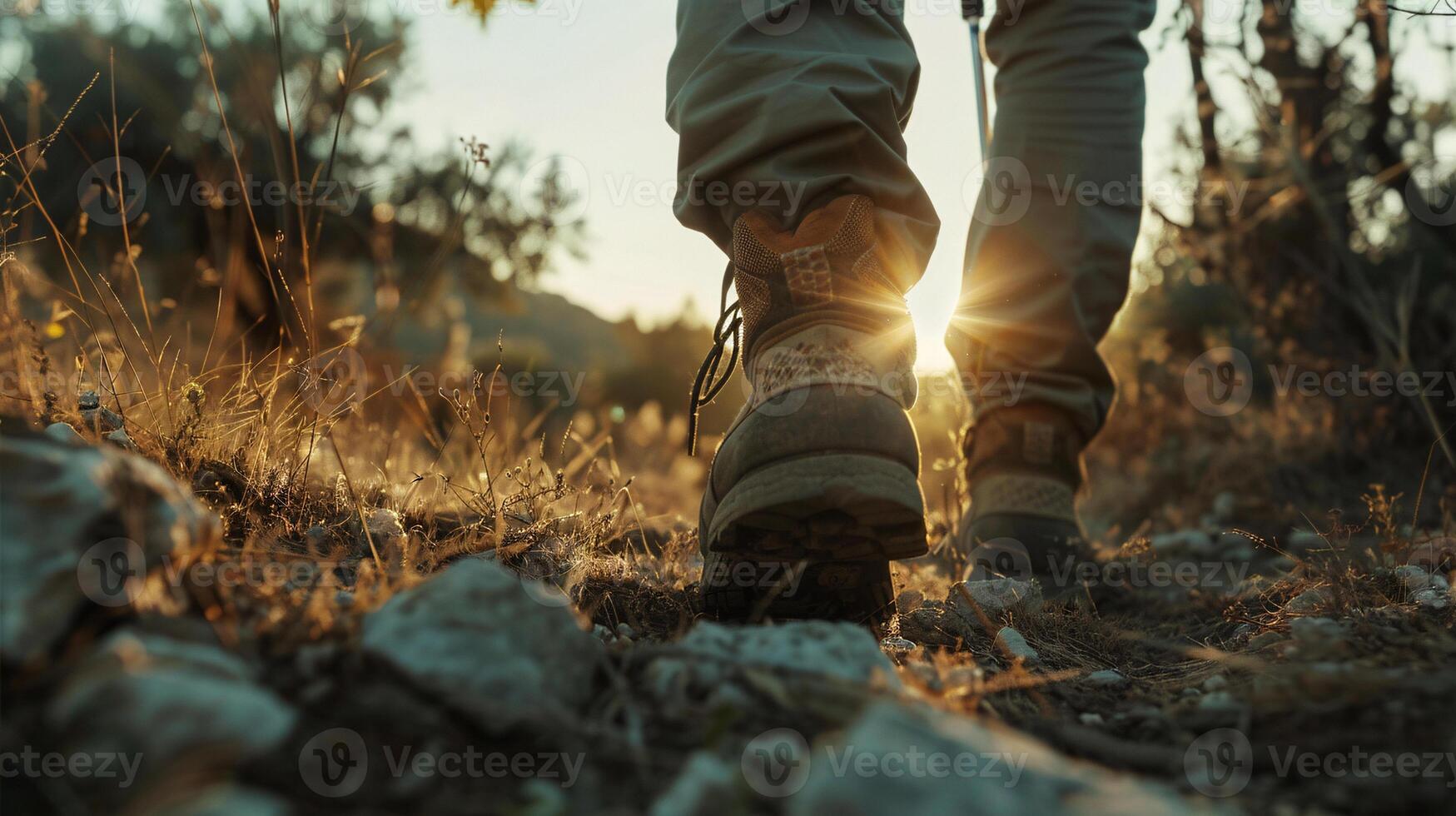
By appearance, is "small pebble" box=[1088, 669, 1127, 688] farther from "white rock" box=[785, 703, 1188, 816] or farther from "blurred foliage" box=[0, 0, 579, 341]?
"blurred foliage" box=[0, 0, 579, 341]

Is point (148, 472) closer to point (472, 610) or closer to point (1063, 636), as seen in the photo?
point (472, 610)

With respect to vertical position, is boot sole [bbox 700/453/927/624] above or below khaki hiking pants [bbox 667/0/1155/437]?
below

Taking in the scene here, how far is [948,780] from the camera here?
64 cm

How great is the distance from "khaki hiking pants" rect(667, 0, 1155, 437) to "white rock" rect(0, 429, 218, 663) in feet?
3.44

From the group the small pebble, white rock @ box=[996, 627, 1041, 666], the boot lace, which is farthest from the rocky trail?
the boot lace

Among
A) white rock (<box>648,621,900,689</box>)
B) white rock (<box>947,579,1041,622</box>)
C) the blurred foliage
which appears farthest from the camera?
the blurred foliage

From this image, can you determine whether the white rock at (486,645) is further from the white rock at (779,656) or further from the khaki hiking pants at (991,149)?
the khaki hiking pants at (991,149)

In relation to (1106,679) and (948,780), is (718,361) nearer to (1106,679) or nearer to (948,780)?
(1106,679)

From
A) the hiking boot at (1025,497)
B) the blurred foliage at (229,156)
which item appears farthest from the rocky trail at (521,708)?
the blurred foliage at (229,156)

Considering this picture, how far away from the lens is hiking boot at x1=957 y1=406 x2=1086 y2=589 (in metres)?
2.22

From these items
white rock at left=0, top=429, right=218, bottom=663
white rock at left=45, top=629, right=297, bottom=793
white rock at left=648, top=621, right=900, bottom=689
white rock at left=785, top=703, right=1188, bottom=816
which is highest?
white rock at left=0, top=429, right=218, bottom=663

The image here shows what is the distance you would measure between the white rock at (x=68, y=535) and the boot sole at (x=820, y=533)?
30.2 inches

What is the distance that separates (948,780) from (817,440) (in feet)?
2.58

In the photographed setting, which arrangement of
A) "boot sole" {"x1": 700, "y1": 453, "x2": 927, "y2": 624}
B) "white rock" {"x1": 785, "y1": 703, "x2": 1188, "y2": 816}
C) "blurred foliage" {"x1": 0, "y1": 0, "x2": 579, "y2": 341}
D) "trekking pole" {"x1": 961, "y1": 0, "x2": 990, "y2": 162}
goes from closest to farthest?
"white rock" {"x1": 785, "y1": 703, "x2": 1188, "y2": 816} < "boot sole" {"x1": 700, "y1": 453, "x2": 927, "y2": 624} < "trekking pole" {"x1": 961, "y1": 0, "x2": 990, "y2": 162} < "blurred foliage" {"x1": 0, "y1": 0, "x2": 579, "y2": 341}
